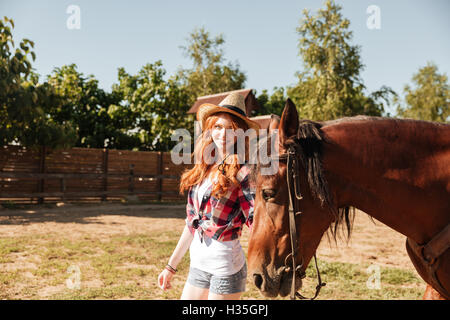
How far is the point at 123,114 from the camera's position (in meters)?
19.4

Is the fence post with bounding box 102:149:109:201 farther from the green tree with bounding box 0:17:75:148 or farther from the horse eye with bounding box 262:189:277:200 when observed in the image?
the horse eye with bounding box 262:189:277:200

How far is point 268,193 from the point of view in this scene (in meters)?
1.75

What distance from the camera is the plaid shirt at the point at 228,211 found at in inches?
77.4

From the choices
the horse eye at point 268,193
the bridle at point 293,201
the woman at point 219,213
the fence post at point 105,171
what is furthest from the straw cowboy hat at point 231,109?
the fence post at point 105,171

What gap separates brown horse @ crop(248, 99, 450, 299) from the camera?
172cm

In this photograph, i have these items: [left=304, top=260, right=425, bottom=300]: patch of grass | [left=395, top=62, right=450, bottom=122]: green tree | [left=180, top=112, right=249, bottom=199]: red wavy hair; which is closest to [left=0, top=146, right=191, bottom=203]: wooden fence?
[left=304, top=260, right=425, bottom=300]: patch of grass

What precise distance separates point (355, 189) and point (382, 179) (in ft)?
0.52

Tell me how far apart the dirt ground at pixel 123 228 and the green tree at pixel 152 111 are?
6.57m

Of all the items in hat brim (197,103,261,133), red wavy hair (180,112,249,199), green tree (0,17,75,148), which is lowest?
red wavy hair (180,112,249,199)

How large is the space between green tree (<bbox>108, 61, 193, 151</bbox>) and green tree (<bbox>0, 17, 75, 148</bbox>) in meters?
5.59
